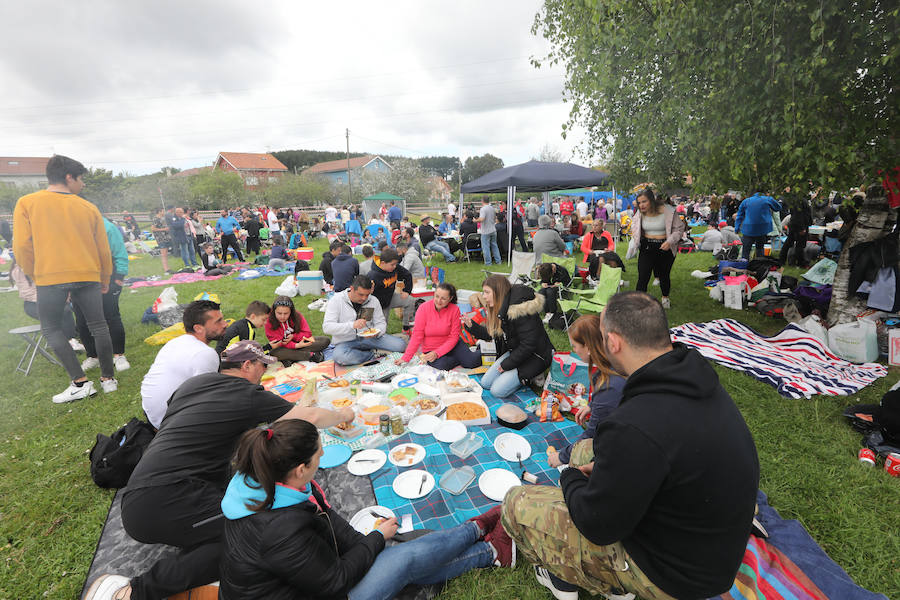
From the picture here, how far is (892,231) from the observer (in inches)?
203

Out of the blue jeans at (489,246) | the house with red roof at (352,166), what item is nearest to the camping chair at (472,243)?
the blue jeans at (489,246)

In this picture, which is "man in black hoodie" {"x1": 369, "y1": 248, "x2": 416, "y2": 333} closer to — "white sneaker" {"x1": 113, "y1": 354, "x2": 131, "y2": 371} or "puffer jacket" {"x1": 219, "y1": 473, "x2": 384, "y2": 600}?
"white sneaker" {"x1": 113, "y1": 354, "x2": 131, "y2": 371}

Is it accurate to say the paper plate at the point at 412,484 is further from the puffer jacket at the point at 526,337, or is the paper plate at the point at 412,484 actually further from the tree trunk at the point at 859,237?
the tree trunk at the point at 859,237

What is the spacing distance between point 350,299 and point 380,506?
3280mm

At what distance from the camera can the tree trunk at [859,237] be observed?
16.9 ft

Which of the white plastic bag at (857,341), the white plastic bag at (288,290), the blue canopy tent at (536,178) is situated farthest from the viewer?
the blue canopy tent at (536,178)

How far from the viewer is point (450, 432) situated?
140 inches

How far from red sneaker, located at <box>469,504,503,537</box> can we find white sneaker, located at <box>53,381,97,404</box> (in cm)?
515

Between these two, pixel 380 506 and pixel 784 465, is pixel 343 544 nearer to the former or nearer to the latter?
pixel 380 506

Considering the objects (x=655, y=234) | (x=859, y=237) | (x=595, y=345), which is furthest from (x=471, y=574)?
(x=859, y=237)

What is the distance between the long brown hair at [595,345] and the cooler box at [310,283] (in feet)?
25.0

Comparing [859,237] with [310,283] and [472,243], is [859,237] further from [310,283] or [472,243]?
[310,283]

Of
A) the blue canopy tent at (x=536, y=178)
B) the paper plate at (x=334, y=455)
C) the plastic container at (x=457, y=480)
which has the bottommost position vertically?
the plastic container at (x=457, y=480)

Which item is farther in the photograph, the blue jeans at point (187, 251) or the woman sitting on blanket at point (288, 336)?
the blue jeans at point (187, 251)
